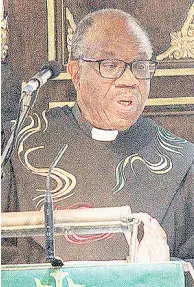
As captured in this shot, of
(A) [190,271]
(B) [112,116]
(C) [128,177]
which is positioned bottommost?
(A) [190,271]

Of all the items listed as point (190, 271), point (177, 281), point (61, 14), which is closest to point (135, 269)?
point (177, 281)

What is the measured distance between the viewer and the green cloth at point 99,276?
249cm

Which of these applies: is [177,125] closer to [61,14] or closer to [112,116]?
[112,116]

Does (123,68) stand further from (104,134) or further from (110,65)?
(104,134)

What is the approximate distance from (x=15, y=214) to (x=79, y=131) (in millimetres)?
407

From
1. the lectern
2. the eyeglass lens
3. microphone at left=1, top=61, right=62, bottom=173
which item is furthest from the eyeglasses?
the lectern

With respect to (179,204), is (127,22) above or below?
above

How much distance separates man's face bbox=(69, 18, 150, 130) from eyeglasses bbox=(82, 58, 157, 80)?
12 mm

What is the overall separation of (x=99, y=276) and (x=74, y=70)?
89cm

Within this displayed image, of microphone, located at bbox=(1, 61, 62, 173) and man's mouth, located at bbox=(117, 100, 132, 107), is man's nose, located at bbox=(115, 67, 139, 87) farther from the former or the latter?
microphone, located at bbox=(1, 61, 62, 173)

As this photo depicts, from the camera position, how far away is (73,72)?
121 inches

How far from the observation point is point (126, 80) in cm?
304

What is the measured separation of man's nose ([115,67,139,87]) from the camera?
304cm

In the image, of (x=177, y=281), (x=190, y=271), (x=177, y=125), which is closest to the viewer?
(x=177, y=281)
